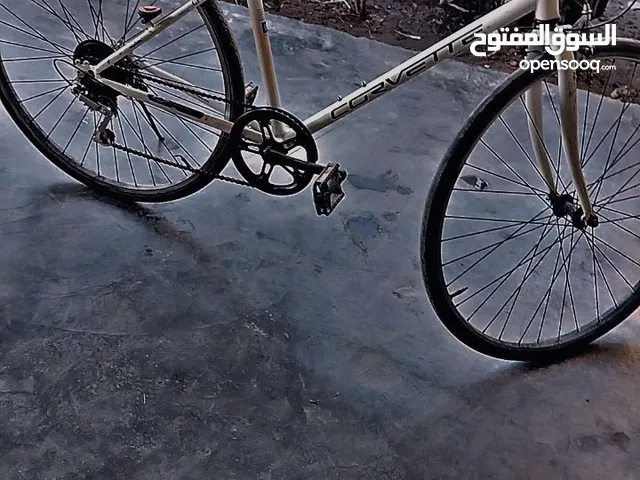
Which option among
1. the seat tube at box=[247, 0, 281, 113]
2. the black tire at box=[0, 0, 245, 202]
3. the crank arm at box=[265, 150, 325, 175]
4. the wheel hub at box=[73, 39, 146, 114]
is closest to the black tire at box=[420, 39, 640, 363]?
the crank arm at box=[265, 150, 325, 175]

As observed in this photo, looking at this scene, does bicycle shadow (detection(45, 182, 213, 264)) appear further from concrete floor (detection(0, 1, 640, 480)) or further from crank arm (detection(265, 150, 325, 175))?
A: crank arm (detection(265, 150, 325, 175))

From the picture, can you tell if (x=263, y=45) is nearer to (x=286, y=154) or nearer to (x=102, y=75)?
(x=286, y=154)

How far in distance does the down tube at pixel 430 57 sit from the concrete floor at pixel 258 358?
42 centimetres

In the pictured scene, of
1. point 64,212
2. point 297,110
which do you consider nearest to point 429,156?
point 297,110

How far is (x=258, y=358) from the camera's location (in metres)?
1.67

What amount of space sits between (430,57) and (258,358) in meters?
0.75

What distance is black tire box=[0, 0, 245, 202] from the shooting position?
174cm

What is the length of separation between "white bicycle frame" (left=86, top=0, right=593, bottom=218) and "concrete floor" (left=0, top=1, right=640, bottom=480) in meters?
0.35

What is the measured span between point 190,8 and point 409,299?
0.85 m

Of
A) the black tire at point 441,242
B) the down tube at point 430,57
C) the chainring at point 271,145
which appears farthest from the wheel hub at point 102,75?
→ the black tire at point 441,242

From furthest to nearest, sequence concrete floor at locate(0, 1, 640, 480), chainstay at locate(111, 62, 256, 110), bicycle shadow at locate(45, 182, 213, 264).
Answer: bicycle shadow at locate(45, 182, 213, 264)
chainstay at locate(111, 62, 256, 110)
concrete floor at locate(0, 1, 640, 480)

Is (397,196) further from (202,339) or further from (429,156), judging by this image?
(202,339)

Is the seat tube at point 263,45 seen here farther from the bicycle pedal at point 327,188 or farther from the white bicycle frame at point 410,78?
the bicycle pedal at point 327,188

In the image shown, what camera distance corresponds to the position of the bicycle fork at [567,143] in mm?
1384
